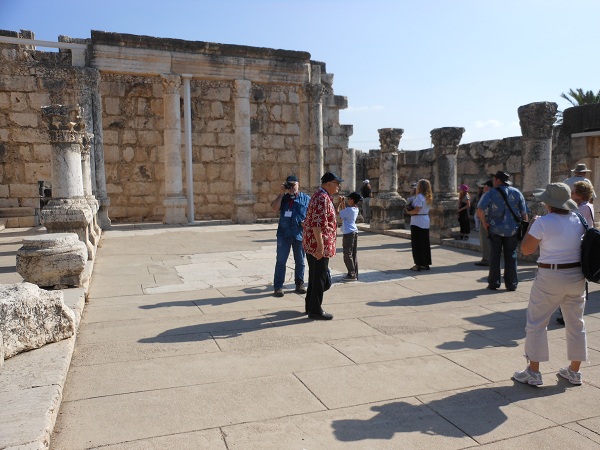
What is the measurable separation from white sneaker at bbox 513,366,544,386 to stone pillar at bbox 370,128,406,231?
10.6m

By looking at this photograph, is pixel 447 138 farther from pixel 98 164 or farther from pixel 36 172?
pixel 36 172

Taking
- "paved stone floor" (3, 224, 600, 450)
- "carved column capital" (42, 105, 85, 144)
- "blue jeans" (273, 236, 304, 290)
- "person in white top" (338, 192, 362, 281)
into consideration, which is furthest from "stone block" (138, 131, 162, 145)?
"blue jeans" (273, 236, 304, 290)

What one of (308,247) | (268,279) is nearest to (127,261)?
(268,279)

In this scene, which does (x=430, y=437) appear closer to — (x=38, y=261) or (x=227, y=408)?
(x=227, y=408)

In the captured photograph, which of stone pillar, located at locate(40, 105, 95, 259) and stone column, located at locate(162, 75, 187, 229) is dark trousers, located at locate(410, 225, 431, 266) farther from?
stone column, located at locate(162, 75, 187, 229)

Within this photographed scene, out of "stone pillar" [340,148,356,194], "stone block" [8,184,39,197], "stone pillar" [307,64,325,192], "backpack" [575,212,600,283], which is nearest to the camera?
"backpack" [575,212,600,283]

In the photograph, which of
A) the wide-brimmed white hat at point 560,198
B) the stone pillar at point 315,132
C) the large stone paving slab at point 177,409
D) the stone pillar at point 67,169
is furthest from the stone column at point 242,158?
the wide-brimmed white hat at point 560,198

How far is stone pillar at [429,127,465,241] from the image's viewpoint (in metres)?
12.4

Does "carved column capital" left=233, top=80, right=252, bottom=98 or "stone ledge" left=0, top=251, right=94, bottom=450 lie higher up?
"carved column capital" left=233, top=80, right=252, bottom=98

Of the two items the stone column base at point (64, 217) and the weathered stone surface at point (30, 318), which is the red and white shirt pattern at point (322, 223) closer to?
the weathered stone surface at point (30, 318)

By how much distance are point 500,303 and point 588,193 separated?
229 cm

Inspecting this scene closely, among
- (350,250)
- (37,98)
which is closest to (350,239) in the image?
(350,250)

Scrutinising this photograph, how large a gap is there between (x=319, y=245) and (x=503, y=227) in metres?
3.15

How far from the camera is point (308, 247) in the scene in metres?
5.80
